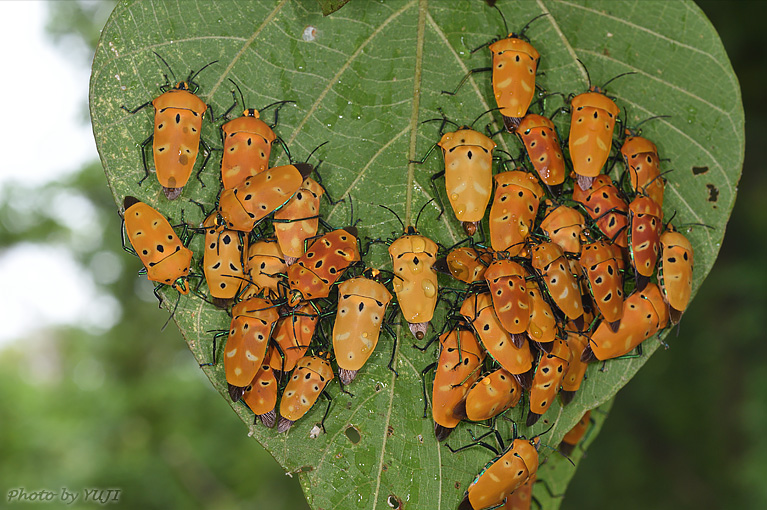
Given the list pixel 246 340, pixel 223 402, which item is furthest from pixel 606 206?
pixel 223 402

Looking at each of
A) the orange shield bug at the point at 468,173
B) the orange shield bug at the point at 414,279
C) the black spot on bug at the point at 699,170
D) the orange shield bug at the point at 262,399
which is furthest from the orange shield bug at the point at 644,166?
the orange shield bug at the point at 262,399

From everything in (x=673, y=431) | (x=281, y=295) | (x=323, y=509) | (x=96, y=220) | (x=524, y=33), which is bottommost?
(x=96, y=220)

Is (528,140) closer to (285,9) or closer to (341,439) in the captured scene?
(285,9)

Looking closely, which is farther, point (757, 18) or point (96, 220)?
point (96, 220)

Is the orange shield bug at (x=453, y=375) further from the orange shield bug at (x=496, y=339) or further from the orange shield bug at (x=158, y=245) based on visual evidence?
the orange shield bug at (x=158, y=245)

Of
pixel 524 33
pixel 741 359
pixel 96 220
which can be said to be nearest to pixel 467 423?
pixel 524 33

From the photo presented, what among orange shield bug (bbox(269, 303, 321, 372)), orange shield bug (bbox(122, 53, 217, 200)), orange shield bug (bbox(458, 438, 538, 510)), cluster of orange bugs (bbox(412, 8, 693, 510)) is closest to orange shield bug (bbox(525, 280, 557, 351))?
cluster of orange bugs (bbox(412, 8, 693, 510))

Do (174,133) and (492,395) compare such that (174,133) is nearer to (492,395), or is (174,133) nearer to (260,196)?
(260,196)
